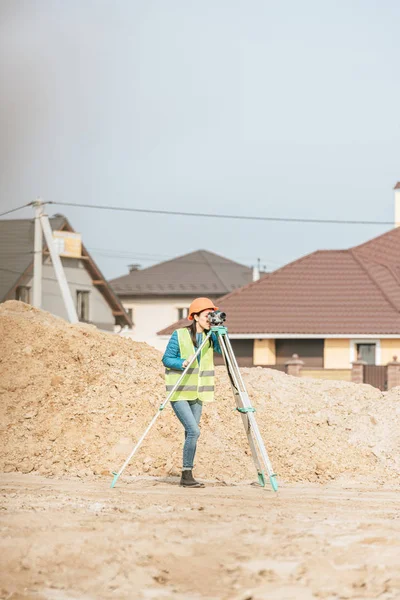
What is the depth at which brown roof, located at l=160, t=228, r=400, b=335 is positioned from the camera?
3669cm

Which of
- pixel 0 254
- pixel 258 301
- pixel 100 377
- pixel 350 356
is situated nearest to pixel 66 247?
pixel 0 254

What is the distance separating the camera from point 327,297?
3853cm

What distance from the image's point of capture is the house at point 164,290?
68438mm

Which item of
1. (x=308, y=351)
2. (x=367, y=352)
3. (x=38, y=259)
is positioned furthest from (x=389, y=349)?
(x=38, y=259)

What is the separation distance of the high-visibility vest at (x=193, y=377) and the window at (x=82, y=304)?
39844 millimetres

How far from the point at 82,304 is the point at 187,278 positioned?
2026 centimetres

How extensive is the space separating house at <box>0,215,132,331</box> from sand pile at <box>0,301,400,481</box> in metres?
25.3

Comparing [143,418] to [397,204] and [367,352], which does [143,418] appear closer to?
[367,352]

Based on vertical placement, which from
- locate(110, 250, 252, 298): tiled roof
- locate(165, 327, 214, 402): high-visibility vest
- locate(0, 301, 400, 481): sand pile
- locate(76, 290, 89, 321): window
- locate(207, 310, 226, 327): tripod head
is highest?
locate(110, 250, 252, 298): tiled roof

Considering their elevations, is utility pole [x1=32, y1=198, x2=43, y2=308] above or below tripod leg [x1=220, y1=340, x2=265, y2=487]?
above

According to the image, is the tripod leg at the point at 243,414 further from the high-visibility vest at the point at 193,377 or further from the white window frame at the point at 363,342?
the white window frame at the point at 363,342

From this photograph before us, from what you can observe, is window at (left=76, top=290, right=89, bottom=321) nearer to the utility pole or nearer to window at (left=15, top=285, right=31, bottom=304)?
window at (left=15, top=285, right=31, bottom=304)

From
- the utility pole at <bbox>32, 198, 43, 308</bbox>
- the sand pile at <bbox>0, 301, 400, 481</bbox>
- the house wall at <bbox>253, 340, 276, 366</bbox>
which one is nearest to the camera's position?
the sand pile at <bbox>0, 301, 400, 481</bbox>

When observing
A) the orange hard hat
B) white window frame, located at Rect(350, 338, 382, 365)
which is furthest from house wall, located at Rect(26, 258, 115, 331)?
the orange hard hat
